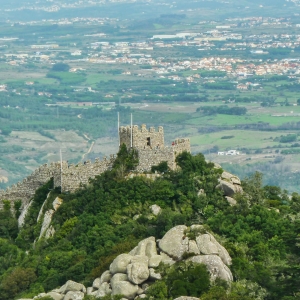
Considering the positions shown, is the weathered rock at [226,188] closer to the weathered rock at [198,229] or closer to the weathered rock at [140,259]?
the weathered rock at [198,229]

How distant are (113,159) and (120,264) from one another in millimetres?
12301

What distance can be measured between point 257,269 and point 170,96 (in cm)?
14315

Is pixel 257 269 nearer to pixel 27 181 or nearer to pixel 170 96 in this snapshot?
pixel 27 181

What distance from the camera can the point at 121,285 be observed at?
35.8m

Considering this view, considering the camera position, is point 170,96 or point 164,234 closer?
point 164,234

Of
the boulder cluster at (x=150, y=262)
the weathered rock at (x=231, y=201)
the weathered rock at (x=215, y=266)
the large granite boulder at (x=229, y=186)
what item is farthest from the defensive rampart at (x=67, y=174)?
the weathered rock at (x=215, y=266)

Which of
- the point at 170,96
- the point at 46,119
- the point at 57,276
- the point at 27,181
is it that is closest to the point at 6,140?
the point at 46,119

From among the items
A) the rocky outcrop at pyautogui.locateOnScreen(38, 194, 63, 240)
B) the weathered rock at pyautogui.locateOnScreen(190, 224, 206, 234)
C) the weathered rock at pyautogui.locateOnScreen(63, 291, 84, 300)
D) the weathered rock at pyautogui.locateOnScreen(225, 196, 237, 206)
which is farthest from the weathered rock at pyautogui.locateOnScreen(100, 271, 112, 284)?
the rocky outcrop at pyautogui.locateOnScreen(38, 194, 63, 240)

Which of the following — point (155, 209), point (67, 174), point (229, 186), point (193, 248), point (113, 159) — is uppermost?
point (113, 159)

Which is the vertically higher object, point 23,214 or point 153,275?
point 153,275

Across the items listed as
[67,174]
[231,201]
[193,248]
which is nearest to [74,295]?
[193,248]

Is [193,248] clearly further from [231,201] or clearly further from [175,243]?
[231,201]

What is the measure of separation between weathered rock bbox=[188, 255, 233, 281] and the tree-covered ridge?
42 cm

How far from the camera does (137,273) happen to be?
36.0 metres
